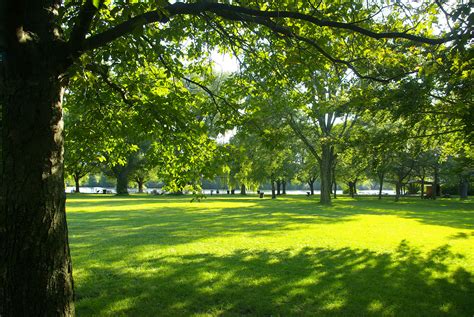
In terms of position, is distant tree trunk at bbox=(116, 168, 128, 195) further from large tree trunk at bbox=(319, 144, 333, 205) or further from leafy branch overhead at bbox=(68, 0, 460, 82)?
leafy branch overhead at bbox=(68, 0, 460, 82)

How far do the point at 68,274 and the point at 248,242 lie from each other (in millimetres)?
7377

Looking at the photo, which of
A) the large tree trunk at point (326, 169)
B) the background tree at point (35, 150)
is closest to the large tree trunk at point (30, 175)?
the background tree at point (35, 150)

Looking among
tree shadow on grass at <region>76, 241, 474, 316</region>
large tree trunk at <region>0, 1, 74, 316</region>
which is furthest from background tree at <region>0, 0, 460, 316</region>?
tree shadow on grass at <region>76, 241, 474, 316</region>

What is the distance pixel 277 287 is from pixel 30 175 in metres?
4.47

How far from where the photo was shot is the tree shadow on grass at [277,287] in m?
5.66

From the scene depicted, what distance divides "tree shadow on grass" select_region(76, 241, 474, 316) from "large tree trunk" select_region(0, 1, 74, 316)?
1735 mm

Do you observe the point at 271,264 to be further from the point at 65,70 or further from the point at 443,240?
the point at 443,240

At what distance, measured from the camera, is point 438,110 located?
10078mm

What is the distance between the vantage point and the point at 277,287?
6.59m

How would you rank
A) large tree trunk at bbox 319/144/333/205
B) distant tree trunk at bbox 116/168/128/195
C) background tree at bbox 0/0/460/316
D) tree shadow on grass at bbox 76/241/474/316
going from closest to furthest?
background tree at bbox 0/0/460/316 → tree shadow on grass at bbox 76/241/474/316 → large tree trunk at bbox 319/144/333/205 → distant tree trunk at bbox 116/168/128/195

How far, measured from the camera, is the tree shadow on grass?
18.6 ft

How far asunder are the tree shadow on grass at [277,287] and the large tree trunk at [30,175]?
1.73 m

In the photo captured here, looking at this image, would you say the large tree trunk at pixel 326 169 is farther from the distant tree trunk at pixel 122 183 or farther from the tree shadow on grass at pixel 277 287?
the distant tree trunk at pixel 122 183

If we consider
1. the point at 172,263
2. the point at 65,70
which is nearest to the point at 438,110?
the point at 172,263
